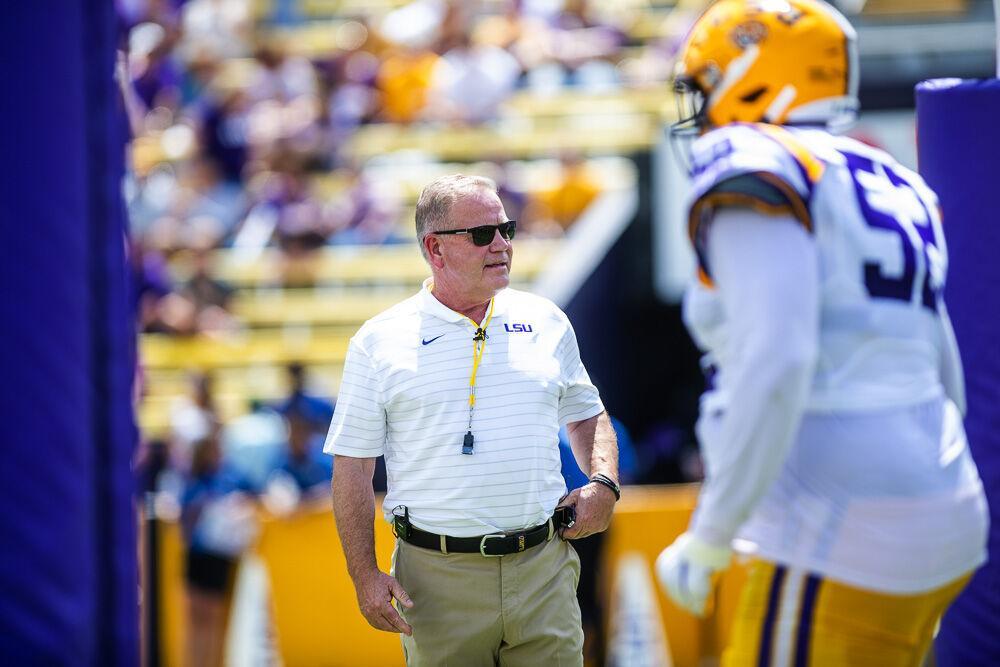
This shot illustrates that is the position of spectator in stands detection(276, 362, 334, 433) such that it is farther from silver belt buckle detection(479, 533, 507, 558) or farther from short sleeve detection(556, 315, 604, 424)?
silver belt buckle detection(479, 533, 507, 558)

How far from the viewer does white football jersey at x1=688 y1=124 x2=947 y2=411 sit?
7.50ft

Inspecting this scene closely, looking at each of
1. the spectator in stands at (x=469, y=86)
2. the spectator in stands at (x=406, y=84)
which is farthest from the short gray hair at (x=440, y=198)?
the spectator in stands at (x=406, y=84)

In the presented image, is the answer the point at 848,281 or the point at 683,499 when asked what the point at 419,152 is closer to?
the point at 683,499

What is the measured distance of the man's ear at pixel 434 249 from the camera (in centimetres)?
283

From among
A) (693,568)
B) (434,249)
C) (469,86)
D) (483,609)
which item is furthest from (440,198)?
(469,86)

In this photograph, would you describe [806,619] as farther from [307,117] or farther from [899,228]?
[307,117]

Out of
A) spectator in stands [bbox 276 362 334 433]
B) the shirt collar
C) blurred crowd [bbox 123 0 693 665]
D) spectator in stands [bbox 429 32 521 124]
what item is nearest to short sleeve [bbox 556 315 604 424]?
the shirt collar

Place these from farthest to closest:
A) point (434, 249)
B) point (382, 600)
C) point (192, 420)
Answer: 1. point (192, 420)
2. point (434, 249)
3. point (382, 600)

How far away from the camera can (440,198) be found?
282cm

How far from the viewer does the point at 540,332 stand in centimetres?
287

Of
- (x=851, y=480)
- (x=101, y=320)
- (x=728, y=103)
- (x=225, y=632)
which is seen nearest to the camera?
(x=851, y=480)

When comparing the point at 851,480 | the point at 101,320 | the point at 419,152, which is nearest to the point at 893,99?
the point at 419,152

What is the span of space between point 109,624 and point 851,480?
2128 mm

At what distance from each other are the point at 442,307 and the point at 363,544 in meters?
0.50
